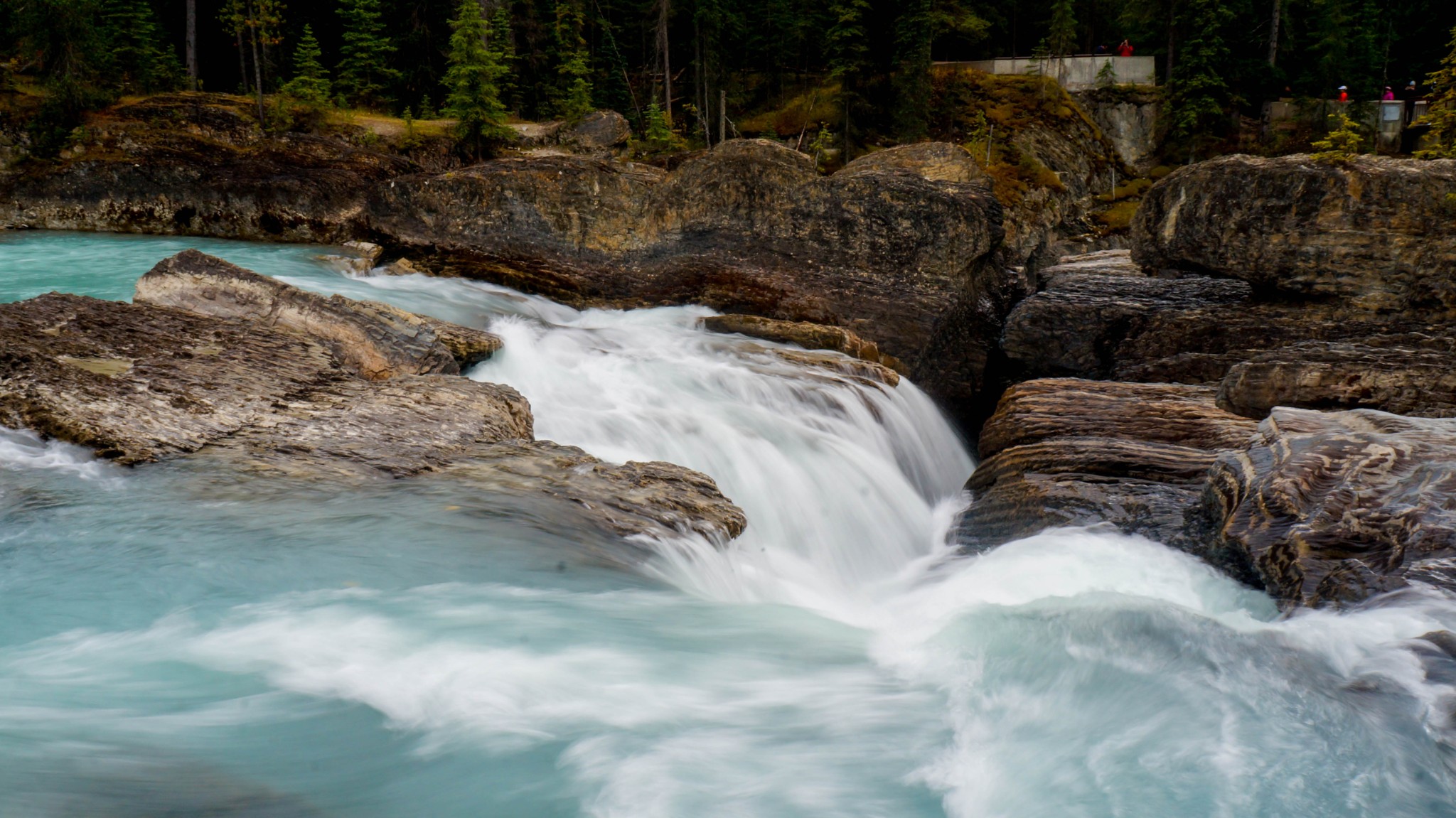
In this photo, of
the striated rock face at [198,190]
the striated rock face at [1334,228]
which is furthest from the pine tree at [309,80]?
the striated rock face at [1334,228]

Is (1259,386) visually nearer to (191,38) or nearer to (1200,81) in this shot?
(191,38)

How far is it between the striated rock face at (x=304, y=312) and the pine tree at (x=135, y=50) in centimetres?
2166

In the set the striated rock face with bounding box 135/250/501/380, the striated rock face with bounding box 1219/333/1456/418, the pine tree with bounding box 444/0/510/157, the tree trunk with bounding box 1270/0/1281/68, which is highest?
the tree trunk with bounding box 1270/0/1281/68

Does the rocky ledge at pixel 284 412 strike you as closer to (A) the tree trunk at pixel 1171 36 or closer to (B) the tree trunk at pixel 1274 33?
(A) the tree trunk at pixel 1171 36

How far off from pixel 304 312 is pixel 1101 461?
24.1ft

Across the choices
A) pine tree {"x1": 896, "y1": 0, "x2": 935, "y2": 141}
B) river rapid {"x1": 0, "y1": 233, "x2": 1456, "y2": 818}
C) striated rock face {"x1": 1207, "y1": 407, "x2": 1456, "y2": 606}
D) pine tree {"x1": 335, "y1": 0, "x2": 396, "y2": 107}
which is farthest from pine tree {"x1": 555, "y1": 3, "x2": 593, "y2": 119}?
striated rock face {"x1": 1207, "y1": 407, "x2": 1456, "y2": 606}

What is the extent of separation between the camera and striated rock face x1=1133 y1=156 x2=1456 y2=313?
11.1 m

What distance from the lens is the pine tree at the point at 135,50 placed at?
88.8ft

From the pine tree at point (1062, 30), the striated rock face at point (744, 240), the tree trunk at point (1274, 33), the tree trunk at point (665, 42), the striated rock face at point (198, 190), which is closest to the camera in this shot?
the striated rock face at point (744, 240)

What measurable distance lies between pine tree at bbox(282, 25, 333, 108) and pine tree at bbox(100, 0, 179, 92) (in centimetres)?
386

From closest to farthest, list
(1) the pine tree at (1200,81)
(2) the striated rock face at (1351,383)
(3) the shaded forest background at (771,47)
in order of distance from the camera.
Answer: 1. (2) the striated rock face at (1351,383)
2. (3) the shaded forest background at (771,47)
3. (1) the pine tree at (1200,81)

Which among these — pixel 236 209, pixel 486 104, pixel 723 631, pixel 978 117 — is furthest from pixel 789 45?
pixel 723 631

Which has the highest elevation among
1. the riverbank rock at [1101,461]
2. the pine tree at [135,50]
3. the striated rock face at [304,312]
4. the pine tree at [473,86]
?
the pine tree at [135,50]

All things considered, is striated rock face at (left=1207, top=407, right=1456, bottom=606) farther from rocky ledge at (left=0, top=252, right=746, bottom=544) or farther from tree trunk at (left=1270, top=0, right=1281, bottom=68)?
tree trunk at (left=1270, top=0, right=1281, bottom=68)
